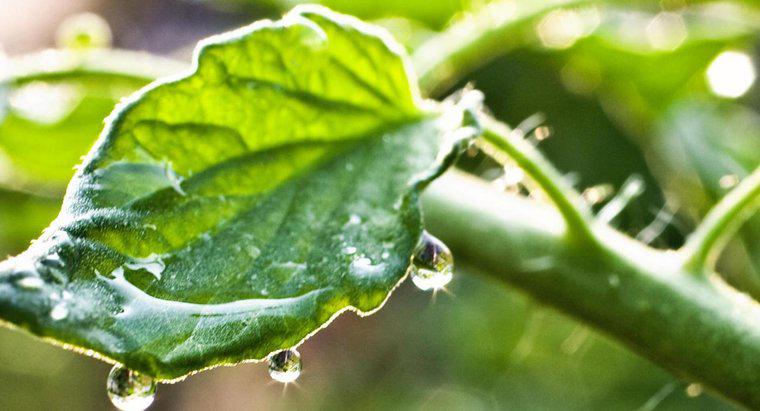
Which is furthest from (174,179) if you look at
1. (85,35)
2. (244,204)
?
(85,35)

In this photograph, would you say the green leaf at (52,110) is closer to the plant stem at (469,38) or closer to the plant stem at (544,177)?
the plant stem at (469,38)

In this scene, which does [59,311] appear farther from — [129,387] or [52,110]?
[52,110]

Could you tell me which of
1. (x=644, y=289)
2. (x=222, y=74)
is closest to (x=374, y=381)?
(x=644, y=289)

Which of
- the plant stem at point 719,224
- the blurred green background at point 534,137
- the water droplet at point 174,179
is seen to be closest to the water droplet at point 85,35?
the blurred green background at point 534,137

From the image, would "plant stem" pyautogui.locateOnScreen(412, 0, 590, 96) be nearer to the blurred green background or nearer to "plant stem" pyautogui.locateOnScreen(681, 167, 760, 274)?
the blurred green background

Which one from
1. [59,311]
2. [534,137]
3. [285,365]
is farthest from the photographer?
[534,137]

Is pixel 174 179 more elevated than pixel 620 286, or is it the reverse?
pixel 174 179

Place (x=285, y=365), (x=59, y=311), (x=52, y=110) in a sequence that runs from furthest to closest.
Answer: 1. (x=52, y=110)
2. (x=285, y=365)
3. (x=59, y=311)
